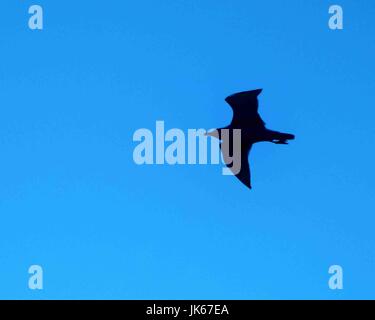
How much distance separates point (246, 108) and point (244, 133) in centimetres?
11

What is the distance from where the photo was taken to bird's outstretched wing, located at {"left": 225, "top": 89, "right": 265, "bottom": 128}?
6.71 feet

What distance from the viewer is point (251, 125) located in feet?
6.88

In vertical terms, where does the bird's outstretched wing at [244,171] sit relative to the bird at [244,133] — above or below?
below

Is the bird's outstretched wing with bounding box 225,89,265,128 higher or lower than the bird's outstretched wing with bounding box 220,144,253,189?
higher

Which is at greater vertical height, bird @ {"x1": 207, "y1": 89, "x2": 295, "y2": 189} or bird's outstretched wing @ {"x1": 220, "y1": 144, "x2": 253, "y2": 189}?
bird @ {"x1": 207, "y1": 89, "x2": 295, "y2": 189}

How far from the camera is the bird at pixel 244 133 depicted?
80.9 inches

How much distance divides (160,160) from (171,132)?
64mm

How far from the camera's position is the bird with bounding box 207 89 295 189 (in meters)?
2.05

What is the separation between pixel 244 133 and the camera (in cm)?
212
